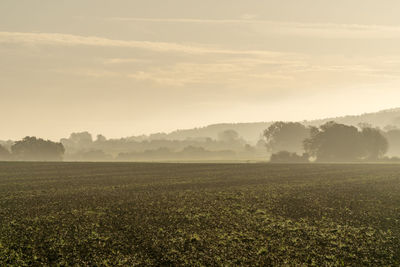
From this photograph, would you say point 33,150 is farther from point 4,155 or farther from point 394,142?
point 394,142

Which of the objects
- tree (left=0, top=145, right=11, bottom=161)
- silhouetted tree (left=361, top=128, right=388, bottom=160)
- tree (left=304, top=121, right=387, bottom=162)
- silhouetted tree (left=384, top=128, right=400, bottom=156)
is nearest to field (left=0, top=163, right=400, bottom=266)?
tree (left=304, top=121, right=387, bottom=162)

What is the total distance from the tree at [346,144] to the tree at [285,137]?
40537mm

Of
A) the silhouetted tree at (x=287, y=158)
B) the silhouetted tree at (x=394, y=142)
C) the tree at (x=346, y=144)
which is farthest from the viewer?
the silhouetted tree at (x=394, y=142)

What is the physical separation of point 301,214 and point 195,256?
45.1ft

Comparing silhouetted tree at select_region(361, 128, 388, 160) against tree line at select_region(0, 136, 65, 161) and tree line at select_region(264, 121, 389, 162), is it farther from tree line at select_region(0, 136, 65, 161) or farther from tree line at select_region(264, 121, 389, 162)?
tree line at select_region(0, 136, 65, 161)

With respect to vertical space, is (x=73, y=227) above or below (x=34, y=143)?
below

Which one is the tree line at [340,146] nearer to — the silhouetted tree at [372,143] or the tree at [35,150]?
the silhouetted tree at [372,143]

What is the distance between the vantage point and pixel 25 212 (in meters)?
28.8

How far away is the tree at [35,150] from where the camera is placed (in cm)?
13962

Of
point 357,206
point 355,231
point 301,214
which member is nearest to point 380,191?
point 357,206

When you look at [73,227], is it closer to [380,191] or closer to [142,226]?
[142,226]

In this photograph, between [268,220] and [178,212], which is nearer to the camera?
[268,220]

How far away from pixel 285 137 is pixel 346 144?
155 feet

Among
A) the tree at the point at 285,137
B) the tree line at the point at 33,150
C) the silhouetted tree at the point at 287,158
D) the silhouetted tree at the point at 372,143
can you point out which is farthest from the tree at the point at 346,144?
the tree line at the point at 33,150
